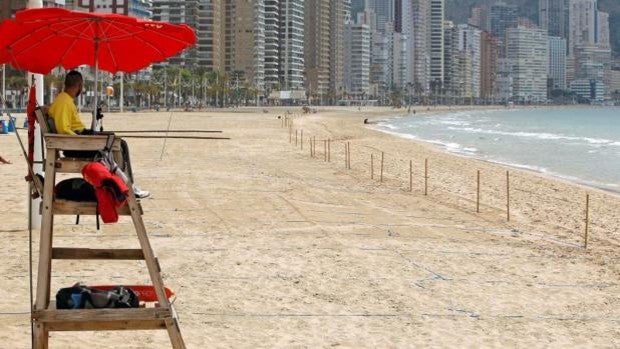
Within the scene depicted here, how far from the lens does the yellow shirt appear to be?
214 inches

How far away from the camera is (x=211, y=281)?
9.42 metres

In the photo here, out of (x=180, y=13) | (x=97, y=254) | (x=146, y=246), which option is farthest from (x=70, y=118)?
(x=180, y=13)

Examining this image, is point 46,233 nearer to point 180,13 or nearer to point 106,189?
point 106,189

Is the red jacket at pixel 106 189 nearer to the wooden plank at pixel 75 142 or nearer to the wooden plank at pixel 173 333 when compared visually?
the wooden plank at pixel 75 142

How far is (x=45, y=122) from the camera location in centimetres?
543

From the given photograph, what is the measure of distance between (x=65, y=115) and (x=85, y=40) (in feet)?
2.96

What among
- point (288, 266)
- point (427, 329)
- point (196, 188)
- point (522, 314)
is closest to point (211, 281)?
point (288, 266)

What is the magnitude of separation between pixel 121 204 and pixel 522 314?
5034 millimetres

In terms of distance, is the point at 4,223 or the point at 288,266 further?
the point at 4,223

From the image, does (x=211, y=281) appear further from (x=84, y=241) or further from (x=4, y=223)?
(x=4, y=223)

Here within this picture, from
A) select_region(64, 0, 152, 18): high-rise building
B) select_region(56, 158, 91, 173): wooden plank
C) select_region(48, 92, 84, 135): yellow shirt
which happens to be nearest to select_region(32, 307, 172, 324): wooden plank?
select_region(56, 158, 91, 173): wooden plank

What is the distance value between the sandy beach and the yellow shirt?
224 centimetres

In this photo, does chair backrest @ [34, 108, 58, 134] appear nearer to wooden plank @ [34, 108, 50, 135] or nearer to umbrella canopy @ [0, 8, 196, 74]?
wooden plank @ [34, 108, 50, 135]

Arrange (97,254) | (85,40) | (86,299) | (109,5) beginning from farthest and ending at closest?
A: (109,5), (85,40), (97,254), (86,299)
